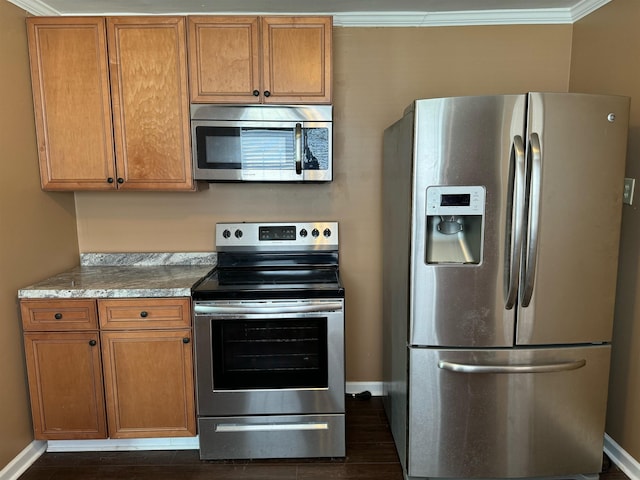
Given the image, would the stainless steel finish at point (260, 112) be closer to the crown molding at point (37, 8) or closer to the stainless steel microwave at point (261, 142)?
the stainless steel microwave at point (261, 142)

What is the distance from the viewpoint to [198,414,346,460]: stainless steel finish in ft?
6.84

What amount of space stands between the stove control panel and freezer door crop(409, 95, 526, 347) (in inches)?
34.4

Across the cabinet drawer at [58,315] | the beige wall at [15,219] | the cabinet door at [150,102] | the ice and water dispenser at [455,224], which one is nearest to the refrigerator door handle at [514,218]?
the ice and water dispenser at [455,224]

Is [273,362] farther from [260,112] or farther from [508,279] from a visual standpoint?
[260,112]

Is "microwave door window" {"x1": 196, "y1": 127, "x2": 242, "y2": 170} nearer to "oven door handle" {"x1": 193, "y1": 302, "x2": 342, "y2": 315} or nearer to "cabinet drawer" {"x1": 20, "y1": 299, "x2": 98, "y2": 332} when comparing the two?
"oven door handle" {"x1": 193, "y1": 302, "x2": 342, "y2": 315}

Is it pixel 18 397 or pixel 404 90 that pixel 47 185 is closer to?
pixel 18 397

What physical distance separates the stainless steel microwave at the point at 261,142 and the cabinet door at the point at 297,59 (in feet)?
0.24

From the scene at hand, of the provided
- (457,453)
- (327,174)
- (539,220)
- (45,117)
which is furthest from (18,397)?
(539,220)

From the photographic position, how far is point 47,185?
2.27 m

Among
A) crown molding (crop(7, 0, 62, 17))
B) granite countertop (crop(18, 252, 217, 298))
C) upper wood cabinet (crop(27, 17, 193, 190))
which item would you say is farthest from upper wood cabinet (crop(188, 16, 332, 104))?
granite countertop (crop(18, 252, 217, 298))

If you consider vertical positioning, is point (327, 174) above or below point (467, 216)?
above

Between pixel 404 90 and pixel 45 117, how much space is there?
204cm

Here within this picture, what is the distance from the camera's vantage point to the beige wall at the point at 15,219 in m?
1.99

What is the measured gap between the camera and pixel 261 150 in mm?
2258
